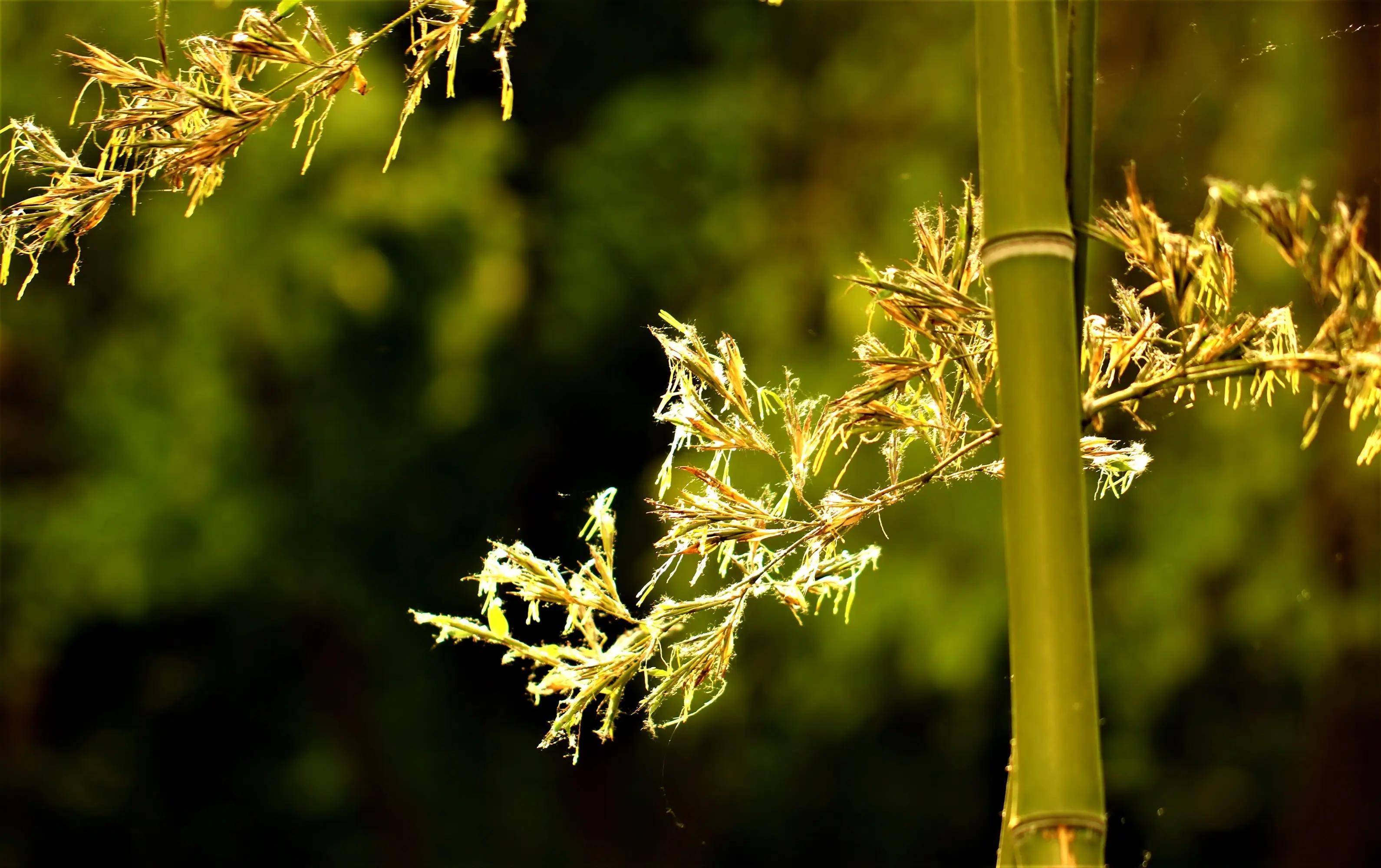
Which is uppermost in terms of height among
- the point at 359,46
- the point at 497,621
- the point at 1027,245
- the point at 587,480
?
the point at 587,480

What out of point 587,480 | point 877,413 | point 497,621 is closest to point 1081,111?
point 877,413

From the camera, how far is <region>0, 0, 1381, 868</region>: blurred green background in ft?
7.97

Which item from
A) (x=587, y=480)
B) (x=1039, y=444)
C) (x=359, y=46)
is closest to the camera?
(x=1039, y=444)

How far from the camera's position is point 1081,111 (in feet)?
1.63

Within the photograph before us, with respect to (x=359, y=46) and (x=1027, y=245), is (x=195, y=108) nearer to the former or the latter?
(x=359, y=46)

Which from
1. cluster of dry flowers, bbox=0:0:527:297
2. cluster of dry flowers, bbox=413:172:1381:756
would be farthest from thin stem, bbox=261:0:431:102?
cluster of dry flowers, bbox=413:172:1381:756

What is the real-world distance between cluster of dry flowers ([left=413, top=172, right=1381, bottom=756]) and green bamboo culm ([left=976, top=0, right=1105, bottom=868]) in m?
0.04

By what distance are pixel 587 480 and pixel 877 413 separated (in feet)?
9.02

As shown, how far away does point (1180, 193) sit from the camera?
2.34 meters

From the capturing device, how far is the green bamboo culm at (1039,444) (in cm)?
45

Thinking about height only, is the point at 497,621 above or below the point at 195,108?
below

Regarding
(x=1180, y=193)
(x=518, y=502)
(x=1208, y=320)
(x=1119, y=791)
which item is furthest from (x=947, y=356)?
(x=518, y=502)

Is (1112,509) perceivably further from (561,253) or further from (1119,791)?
(561,253)

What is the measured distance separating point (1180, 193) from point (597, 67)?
1.51 meters
